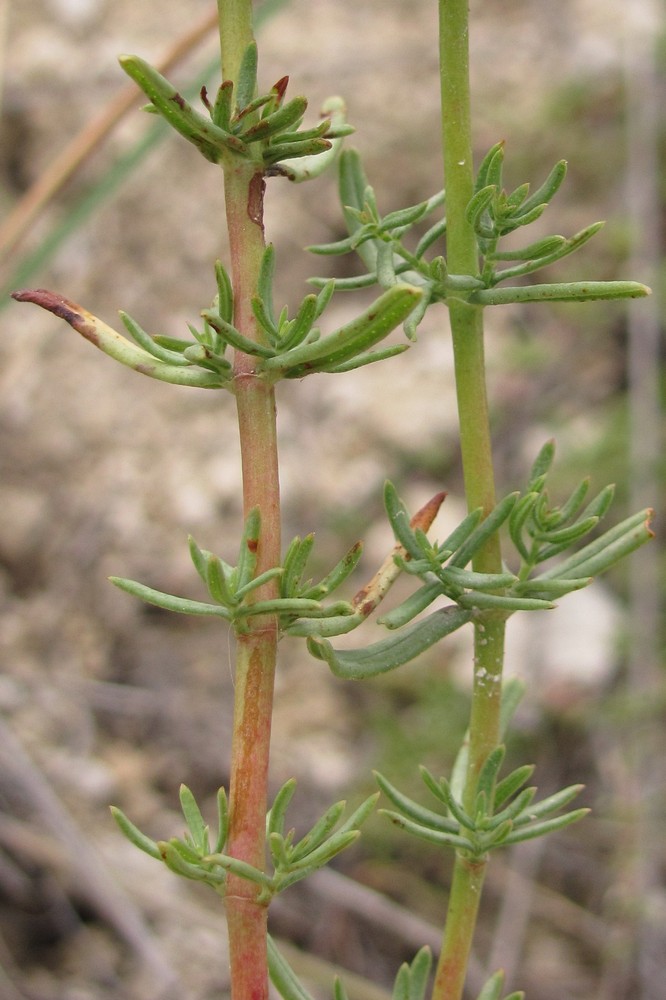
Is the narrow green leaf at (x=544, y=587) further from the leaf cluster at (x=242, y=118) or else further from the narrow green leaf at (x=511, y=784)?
the leaf cluster at (x=242, y=118)

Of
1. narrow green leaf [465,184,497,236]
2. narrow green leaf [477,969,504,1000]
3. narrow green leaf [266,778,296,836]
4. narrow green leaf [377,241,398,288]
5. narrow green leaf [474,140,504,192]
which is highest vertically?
narrow green leaf [474,140,504,192]

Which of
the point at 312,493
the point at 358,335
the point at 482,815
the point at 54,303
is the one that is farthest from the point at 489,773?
the point at 312,493

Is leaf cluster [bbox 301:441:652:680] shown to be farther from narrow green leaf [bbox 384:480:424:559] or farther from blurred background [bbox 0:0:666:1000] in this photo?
blurred background [bbox 0:0:666:1000]

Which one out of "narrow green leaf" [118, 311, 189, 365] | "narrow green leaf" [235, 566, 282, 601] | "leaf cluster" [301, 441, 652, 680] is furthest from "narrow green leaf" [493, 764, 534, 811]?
"narrow green leaf" [118, 311, 189, 365]

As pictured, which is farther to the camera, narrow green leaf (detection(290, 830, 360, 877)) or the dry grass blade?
the dry grass blade

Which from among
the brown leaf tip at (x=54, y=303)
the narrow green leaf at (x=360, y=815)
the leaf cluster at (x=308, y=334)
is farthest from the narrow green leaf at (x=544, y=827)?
the brown leaf tip at (x=54, y=303)

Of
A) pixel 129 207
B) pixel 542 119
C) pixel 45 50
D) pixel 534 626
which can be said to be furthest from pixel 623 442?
pixel 45 50

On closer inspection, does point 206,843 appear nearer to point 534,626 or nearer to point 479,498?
point 479,498

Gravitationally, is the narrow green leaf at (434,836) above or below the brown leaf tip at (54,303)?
below
